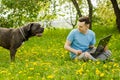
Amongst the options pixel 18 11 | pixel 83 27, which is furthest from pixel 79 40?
pixel 18 11

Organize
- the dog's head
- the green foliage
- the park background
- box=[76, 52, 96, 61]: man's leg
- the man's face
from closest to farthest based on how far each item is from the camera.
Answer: the park background → box=[76, 52, 96, 61]: man's leg → the man's face → the dog's head → the green foliage

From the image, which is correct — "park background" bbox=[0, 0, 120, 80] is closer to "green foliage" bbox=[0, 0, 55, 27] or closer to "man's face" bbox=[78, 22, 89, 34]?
"green foliage" bbox=[0, 0, 55, 27]

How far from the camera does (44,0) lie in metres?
21.9

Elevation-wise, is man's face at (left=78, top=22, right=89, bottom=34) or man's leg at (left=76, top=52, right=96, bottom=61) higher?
man's face at (left=78, top=22, right=89, bottom=34)

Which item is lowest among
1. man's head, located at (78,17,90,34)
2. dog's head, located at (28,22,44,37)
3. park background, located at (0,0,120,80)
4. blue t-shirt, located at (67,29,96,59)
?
park background, located at (0,0,120,80)

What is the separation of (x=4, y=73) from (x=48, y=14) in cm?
1788

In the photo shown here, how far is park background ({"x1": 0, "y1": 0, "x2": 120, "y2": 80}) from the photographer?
8.41m

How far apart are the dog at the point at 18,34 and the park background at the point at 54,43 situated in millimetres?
443

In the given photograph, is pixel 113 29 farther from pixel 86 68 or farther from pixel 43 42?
pixel 86 68

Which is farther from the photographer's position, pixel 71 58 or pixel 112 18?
pixel 112 18

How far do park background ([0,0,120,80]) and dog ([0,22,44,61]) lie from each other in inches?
17.4

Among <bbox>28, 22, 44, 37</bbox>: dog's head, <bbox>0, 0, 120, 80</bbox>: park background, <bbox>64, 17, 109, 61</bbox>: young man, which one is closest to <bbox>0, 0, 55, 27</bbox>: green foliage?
<bbox>0, 0, 120, 80</bbox>: park background

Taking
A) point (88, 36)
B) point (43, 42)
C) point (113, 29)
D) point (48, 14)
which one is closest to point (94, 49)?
point (88, 36)

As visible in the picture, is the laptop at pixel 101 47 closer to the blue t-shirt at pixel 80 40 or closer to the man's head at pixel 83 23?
the blue t-shirt at pixel 80 40
